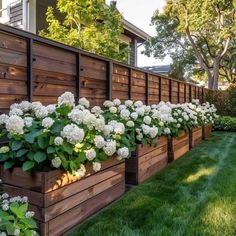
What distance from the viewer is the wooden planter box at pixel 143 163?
3.25m

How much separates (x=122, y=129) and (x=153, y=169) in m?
1.28

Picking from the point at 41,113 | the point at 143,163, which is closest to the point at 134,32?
the point at 143,163

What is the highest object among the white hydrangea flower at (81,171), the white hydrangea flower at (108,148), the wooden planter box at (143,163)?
the white hydrangea flower at (108,148)

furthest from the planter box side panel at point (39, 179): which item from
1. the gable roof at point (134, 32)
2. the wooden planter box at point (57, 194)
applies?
the gable roof at point (134, 32)

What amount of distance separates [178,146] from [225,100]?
7.63 m

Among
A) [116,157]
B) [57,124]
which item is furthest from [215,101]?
[57,124]

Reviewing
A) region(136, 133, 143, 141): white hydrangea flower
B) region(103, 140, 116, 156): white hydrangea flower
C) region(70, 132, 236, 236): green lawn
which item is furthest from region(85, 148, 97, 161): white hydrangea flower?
region(136, 133, 143, 141): white hydrangea flower

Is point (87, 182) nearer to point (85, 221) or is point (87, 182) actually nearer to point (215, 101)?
point (85, 221)

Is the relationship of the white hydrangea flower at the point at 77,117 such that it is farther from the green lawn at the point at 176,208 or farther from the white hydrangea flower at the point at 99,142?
the green lawn at the point at 176,208

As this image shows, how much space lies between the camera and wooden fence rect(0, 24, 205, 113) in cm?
243

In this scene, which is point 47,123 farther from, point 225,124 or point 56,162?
point 225,124

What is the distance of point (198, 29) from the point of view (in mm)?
14836

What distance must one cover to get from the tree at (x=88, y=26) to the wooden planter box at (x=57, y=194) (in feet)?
16.2

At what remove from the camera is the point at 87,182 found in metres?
2.32
